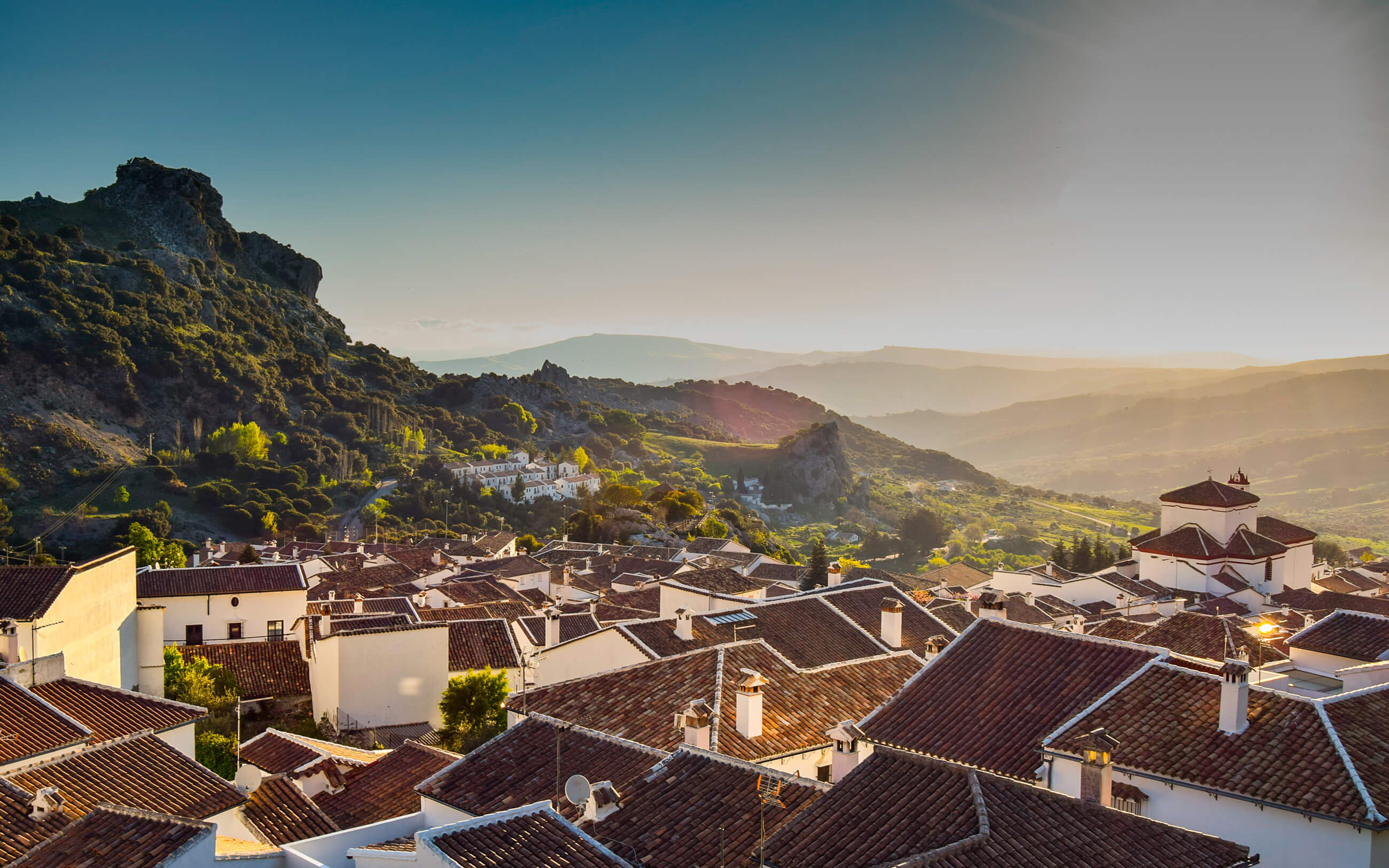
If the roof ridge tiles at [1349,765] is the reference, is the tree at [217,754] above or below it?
below

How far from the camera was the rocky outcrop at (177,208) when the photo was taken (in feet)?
409

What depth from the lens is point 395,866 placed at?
920 centimetres

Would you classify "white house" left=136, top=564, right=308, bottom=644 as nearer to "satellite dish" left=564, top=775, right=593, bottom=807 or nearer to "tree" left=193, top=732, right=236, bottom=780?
"tree" left=193, top=732, right=236, bottom=780

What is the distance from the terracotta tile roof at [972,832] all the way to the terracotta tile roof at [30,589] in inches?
690

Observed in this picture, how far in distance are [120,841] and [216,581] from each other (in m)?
24.4

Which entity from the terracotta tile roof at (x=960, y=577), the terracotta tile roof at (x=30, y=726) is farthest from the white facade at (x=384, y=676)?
the terracotta tile roof at (x=960, y=577)

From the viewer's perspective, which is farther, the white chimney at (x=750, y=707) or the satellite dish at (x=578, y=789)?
the white chimney at (x=750, y=707)

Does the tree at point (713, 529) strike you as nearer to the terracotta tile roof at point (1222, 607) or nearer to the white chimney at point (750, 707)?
the terracotta tile roof at point (1222, 607)

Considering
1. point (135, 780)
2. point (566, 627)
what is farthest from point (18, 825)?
point (566, 627)

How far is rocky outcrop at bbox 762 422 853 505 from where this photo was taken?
144250 mm

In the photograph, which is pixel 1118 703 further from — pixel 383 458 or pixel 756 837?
pixel 383 458

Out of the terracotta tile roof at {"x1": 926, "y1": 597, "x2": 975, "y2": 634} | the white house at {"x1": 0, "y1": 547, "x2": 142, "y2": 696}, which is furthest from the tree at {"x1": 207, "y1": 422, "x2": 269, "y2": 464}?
the terracotta tile roof at {"x1": 926, "y1": 597, "x2": 975, "y2": 634}

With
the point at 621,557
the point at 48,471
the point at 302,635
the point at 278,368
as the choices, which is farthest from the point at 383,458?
the point at 302,635

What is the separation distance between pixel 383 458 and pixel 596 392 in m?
88.1
